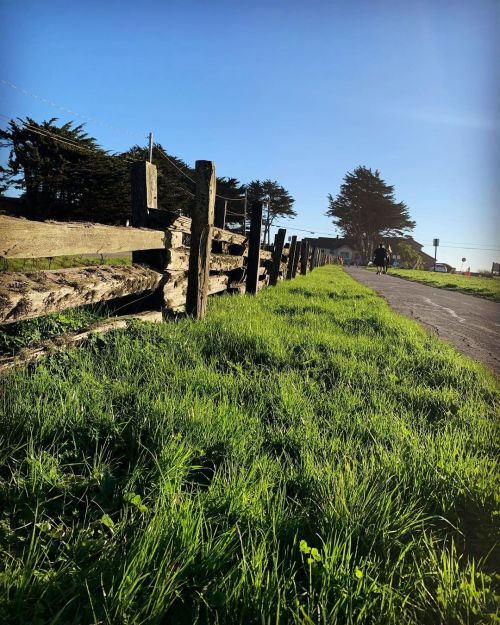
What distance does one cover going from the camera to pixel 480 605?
117 centimetres

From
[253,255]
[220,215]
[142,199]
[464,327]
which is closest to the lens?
[142,199]

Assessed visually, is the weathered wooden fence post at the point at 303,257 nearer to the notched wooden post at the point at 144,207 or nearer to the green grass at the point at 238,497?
the notched wooden post at the point at 144,207

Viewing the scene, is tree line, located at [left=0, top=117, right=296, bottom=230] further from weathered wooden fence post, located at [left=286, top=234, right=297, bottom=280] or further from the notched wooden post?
the notched wooden post

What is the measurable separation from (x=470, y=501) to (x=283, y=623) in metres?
1.02

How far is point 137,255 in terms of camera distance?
185 inches

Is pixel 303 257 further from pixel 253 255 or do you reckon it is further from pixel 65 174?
pixel 65 174

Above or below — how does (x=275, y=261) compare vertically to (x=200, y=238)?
below

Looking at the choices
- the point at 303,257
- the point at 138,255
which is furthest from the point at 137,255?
the point at 303,257

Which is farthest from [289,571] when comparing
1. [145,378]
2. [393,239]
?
[393,239]

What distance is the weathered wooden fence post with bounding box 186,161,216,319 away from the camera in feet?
16.6

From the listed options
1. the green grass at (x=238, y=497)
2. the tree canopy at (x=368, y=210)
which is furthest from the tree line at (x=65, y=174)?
the tree canopy at (x=368, y=210)

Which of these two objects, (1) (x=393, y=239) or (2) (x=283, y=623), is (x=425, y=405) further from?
(1) (x=393, y=239)

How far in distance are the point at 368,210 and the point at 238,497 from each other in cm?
10530

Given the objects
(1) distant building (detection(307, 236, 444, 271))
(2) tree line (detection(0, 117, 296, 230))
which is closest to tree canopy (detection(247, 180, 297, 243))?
(1) distant building (detection(307, 236, 444, 271))
